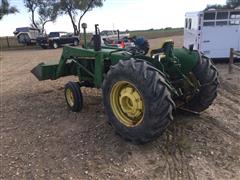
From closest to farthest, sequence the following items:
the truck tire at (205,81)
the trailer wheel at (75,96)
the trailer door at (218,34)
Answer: the truck tire at (205,81)
the trailer wheel at (75,96)
the trailer door at (218,34)

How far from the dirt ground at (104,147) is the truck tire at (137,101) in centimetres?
32

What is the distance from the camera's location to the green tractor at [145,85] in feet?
14.5

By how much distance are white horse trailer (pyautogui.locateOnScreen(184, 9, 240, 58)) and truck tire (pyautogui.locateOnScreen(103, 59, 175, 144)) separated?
8.70m

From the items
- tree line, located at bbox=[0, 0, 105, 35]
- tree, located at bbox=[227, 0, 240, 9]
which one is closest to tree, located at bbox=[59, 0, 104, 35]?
tree line, located at bbox=[0, 0, 105, 35]

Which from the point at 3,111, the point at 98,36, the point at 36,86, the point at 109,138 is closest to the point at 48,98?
the point at 3,111

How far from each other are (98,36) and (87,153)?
2298 mm

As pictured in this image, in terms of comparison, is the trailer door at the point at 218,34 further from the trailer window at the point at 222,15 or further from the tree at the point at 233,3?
the tree at the point at 233,3

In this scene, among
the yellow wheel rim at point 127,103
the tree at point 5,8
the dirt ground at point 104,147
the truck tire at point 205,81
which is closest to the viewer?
the dirt ground at point 104,147

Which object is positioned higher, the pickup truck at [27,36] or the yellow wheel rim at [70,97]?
the yellow wheel rim at [70,97]

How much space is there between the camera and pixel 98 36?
602 centimetres

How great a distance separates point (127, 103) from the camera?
4988 millimetres

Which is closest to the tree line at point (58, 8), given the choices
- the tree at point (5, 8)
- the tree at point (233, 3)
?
the tree at point (5, 8)

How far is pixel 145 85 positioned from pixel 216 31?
31.7 feet

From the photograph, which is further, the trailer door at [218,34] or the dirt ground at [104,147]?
the trailer door at [218,34]
